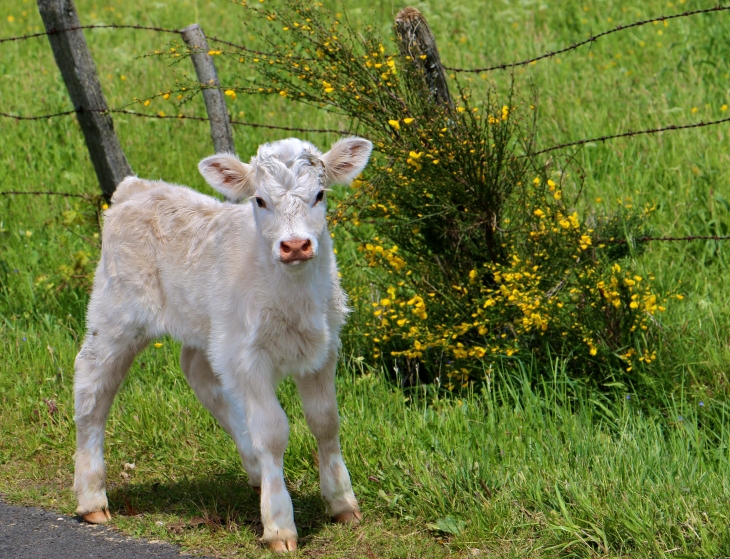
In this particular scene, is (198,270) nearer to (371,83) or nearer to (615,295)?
(371,83)

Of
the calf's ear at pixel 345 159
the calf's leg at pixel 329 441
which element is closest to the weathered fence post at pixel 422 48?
the calf's ear at pixel 345 159

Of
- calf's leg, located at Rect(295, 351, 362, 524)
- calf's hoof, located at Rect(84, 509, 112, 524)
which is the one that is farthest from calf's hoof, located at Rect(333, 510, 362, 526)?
calf's hoof, located at Rect(84, 509, 112, 524)

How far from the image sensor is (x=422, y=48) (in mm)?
6086

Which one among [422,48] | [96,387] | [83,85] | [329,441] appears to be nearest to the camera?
[329,441]

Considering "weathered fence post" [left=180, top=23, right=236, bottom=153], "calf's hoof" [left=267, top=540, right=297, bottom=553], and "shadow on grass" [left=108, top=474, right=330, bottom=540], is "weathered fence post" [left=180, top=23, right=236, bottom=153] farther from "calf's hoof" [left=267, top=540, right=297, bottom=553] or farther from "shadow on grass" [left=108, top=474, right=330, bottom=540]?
"calf's hoof" [left=267, top=540, right=297, bottom=553]

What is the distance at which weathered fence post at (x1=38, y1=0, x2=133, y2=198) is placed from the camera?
23.3ft

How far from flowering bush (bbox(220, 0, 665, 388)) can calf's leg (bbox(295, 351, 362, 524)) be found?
3.93 feet

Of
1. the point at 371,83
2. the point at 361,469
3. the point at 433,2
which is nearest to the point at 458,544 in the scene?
the point at 361,469

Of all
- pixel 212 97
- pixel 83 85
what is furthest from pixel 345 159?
pixel 83 85

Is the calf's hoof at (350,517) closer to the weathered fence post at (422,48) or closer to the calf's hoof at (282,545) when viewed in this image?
the calf's hoof at (282,545)

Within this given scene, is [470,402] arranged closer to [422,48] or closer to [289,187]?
[289,187]

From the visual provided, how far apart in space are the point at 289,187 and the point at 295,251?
1.21 ft

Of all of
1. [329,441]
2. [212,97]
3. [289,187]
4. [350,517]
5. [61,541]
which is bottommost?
[350,517]

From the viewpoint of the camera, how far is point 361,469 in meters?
5.14
